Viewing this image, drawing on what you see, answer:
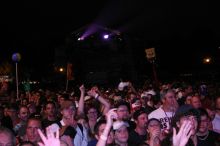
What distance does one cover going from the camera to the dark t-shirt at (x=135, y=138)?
6.74 m

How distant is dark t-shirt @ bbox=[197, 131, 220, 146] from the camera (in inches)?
256

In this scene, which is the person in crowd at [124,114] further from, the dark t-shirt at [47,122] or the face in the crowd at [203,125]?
the face in the crowd at [203,125]

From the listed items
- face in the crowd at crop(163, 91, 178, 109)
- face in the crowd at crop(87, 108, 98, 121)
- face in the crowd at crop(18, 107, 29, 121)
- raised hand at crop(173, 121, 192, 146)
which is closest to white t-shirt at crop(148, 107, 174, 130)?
face in the crowd at crop(163, 91, 178, 109)

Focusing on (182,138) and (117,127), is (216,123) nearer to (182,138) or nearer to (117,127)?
(117,127)

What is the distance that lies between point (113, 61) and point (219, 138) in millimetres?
48662

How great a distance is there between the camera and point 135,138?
22.7 feet

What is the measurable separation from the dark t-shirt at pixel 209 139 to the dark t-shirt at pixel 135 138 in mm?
858

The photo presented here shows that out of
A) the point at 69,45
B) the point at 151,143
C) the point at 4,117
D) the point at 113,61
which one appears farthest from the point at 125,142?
the point at 113,61

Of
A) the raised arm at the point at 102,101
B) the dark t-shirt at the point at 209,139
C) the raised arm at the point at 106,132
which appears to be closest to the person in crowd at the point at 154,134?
the dark t-shirt at the point at 209,139

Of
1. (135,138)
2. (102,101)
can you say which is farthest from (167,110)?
(135,138)

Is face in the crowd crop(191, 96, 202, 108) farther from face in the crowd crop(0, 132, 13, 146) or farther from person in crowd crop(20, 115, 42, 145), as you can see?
face in the crowd crop(0, 132, 13, 146)

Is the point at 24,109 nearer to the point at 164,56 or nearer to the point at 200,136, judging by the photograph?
the point at 200,136

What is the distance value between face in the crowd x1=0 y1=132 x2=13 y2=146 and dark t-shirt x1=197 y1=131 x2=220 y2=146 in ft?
8.54

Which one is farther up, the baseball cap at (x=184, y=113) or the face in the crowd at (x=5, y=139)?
the baseball cap at (x=184, y=113)
